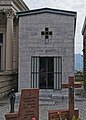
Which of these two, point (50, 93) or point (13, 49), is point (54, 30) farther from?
point (13, 49)

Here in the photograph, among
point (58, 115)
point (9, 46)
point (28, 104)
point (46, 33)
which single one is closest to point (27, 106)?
point (28, 104)

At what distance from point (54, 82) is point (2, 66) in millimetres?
7971

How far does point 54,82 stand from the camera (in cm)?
1722

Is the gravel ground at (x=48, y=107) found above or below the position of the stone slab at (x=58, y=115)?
below

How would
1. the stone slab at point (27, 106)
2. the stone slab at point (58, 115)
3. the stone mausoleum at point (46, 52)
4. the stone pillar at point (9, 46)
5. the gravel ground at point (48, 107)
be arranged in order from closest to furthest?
the stone slab at point (27, 106), the stone slab at point (58, 115), the gravel ground at point (48, 107), the stone mausoleum at point (46, 52), the stone pillar at point (9, 46)

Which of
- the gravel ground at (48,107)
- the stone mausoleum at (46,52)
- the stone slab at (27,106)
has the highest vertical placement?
the stone mausoleum at (46,52)

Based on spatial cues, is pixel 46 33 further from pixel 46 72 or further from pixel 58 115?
pixel 58 115

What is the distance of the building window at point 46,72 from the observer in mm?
17125

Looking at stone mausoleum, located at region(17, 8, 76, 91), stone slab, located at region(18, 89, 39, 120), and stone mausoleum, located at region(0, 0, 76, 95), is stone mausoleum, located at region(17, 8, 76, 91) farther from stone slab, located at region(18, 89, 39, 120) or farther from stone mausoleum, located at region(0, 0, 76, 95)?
stone slab, located at region(18, 89, 39, 120)

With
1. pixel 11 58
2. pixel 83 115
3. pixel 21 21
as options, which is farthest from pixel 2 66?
pixel 83 115

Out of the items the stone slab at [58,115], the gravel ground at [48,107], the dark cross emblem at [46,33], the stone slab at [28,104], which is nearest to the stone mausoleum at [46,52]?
the dark cross emblem at [46,33]

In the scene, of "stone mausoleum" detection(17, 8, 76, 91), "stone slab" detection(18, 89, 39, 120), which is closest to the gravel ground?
"stone mausoleum" detection(17, 8, 76, 91)

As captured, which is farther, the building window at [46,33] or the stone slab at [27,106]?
the building window at [46,33]

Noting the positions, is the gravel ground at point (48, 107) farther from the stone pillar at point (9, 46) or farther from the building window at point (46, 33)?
the stone pillar at point (9, 46)
